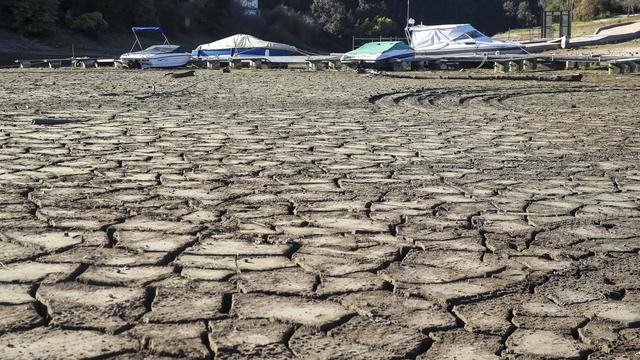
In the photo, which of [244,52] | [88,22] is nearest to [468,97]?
[244,52]

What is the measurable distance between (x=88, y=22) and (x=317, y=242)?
149 feet

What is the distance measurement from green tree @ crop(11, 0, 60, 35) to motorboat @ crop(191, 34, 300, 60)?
49.6 feet

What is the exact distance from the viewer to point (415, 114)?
11.6m

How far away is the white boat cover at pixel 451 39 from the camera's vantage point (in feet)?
99.6

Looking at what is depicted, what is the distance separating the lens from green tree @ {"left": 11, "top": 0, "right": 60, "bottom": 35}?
43250 millimetres

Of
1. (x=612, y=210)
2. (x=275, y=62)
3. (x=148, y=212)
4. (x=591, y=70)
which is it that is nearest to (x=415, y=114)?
(x=612, y=210)

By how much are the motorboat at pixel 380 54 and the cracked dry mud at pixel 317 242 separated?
1699cm

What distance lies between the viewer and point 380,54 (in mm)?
26719

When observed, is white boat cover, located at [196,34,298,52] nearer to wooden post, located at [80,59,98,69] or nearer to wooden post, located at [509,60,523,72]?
wooden post, located at [80,59,98,69]

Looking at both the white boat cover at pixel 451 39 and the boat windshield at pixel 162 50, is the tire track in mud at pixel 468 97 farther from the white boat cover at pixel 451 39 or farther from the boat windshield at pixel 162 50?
the boat windshield at pixel 162 50

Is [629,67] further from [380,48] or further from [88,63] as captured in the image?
[88,63]

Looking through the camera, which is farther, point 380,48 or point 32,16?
point 32,16

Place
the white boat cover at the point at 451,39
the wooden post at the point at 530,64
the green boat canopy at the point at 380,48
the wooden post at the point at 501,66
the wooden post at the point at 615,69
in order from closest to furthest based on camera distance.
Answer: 1. the wooden post at the point at 615,69
2. the wooden post at the point at 530,64
3. the wooden post at the point at 501,66
4. the green boat canopy at the point at 380,48
5. the white boat cover at the point at 451,39

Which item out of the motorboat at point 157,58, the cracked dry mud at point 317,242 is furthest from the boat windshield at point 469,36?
the cracked dry mud at point 317,242
